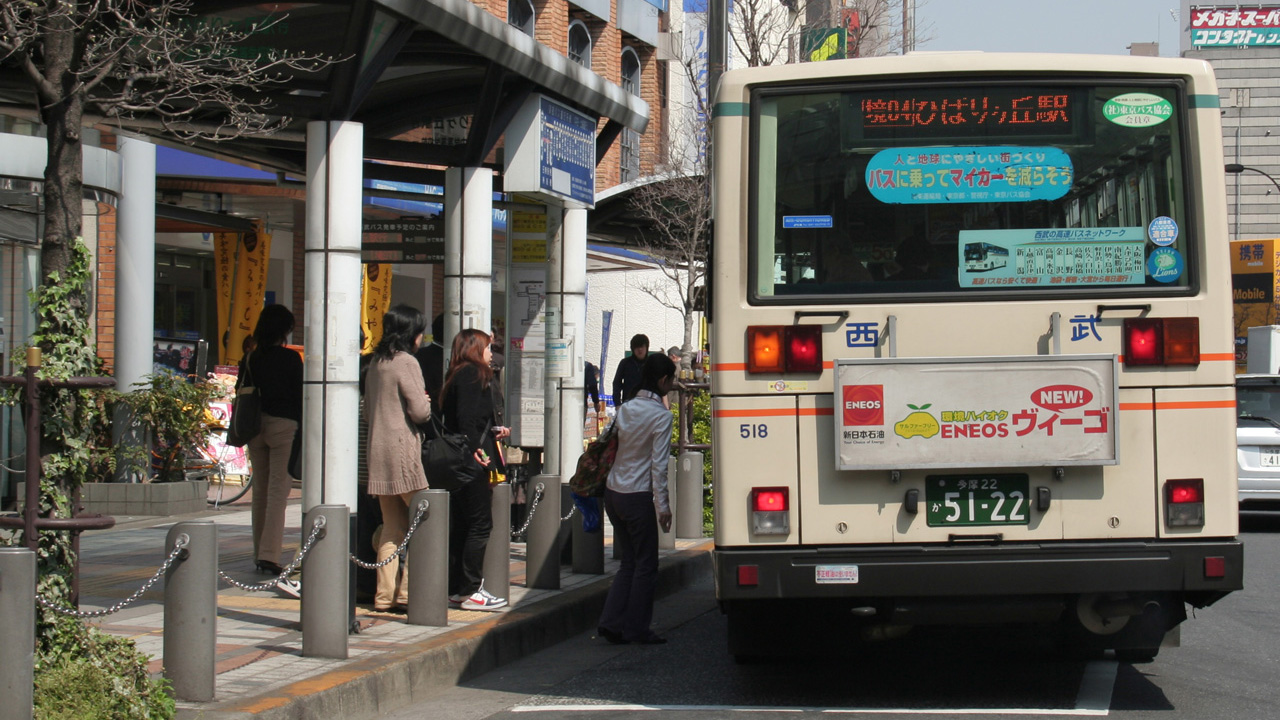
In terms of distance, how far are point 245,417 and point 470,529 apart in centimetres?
187

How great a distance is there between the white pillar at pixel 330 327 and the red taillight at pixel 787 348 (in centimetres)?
316

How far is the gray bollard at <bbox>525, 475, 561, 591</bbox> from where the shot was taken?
9.88 metres

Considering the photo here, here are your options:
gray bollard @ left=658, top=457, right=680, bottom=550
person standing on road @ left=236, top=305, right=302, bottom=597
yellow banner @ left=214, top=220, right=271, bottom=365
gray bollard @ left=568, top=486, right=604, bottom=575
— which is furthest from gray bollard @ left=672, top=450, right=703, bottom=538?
yellow banner @ left=214, top=220, right=271, bottom=365

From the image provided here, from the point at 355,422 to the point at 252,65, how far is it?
2.26m

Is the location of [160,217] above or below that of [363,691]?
above

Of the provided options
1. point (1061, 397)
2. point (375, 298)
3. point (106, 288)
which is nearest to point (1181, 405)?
point (1061, 397)

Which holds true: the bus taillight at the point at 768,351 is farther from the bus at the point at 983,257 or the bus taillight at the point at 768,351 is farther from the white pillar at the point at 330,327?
the white pillar at the point at 330,327

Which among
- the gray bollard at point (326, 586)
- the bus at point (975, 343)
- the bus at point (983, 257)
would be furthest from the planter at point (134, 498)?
the bus at point (983, 257)

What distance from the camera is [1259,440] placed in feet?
51.7

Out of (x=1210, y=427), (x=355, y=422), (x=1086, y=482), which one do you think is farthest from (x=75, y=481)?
(x=1210, y=427)

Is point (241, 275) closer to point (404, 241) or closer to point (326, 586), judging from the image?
point (404, 241)

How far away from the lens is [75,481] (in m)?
5.66

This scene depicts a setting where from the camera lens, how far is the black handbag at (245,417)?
→ 9.62 m

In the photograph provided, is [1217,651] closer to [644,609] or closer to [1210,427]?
[1210,427]
